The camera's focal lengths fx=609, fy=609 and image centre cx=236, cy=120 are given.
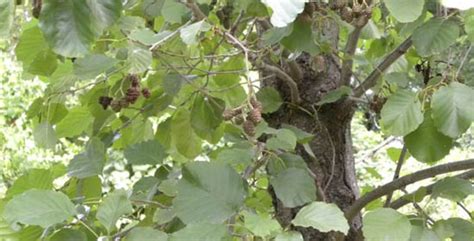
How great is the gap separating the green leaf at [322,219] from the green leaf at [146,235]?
14cm

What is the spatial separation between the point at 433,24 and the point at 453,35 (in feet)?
0.10

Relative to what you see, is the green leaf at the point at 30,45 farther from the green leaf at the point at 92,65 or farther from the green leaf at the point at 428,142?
the green leaf at the point at 428,142

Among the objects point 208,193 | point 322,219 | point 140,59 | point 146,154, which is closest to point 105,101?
point 146,154

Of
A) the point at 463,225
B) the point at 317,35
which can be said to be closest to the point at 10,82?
the point at 317,35

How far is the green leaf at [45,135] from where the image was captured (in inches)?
37.3

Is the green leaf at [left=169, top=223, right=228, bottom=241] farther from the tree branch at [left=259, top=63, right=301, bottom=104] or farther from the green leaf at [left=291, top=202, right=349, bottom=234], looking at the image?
A: the tree branch at [left=259, top=63, right=301, bottom=104]

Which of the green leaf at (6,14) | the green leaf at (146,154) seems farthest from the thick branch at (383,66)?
the green leaf at (6,14)

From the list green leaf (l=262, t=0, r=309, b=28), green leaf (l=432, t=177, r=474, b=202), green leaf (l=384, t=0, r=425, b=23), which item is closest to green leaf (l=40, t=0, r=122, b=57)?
green leaf (l=262, t=0, r=309, b=28)

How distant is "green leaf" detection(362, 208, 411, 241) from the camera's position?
0.68 meters

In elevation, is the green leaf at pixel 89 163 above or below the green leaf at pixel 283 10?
below

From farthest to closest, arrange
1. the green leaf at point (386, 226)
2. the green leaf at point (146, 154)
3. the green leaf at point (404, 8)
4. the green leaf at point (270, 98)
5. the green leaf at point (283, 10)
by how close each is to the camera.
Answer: the green leaf at point (270, 98) → the green leaf at point (146, 154) → the green leaf at point (386, 226) → the green leaf at point (404, 8) → the green leaf at point (283, 10)

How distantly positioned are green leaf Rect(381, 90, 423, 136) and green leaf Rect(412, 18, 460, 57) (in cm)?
6

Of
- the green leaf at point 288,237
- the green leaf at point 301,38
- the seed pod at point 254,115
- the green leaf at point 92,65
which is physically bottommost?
the green leaf at point 288,237

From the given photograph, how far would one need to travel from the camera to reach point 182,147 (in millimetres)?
1035
